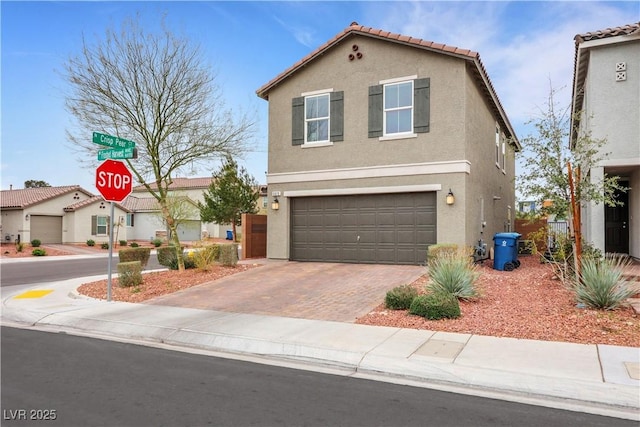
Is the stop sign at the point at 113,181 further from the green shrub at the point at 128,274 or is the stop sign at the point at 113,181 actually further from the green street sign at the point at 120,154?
the green shrub at the point at 128,274

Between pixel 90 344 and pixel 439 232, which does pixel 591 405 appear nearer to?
pixel 90 344

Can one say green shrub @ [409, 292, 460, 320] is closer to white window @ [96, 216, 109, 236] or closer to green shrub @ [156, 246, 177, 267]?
green shrub @ [156, 246, 177, 267]

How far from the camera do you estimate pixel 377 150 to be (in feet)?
49.5

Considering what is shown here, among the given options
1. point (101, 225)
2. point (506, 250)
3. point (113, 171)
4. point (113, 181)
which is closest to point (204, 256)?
point (113, 181)

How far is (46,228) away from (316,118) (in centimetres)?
2985

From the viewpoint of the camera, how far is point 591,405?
4.73 m

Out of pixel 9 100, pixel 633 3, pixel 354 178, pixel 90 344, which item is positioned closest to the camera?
pixel 90 344

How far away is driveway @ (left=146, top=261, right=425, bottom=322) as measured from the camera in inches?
366

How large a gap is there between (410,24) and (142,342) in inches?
531

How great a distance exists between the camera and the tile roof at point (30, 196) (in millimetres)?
35031

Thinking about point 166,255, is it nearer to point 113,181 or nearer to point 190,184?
point 113,181

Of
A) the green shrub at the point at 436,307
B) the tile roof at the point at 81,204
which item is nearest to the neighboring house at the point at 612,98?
the green shrub at the point at 436,307

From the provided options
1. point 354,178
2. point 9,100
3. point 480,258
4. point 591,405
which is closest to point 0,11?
point 9,100

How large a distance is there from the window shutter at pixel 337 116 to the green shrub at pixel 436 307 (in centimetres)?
857
